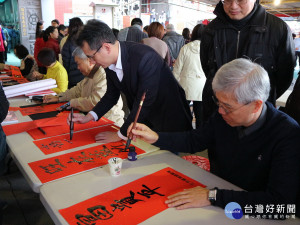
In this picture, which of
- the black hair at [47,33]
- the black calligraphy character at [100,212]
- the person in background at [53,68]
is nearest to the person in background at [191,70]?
the person in background at [53,68]

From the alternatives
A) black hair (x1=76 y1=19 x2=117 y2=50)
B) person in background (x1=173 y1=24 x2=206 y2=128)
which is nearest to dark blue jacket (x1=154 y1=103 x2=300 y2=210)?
black hair (x1=76 y1=19 x2=117 y2=50)

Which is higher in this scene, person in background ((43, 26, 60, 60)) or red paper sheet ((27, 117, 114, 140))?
person in background ((43, 26, 60, 60))

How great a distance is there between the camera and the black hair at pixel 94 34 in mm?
1328

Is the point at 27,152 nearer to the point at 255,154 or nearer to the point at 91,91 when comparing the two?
the point at 91,91

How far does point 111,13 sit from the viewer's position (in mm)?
6383

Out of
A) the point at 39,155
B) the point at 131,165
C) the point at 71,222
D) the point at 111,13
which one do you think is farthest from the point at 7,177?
the point at 111,13

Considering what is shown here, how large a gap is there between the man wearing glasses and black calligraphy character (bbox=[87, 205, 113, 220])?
4.01 ft

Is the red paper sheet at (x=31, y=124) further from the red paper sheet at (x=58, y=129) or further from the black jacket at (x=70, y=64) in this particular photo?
the black jacket at (x=70, y=64)

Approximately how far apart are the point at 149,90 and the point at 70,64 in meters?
2.30

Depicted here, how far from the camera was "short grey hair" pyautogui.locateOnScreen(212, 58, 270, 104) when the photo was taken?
97 cm

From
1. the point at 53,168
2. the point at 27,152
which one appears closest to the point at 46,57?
the point at 27,152

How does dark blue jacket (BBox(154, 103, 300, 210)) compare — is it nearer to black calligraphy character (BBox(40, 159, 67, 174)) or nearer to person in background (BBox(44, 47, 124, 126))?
black calligraphy character (BBox(40, 159, 67, 174))

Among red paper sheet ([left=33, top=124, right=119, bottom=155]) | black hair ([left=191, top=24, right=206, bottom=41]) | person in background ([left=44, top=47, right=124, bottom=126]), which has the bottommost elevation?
red paper sheet ([left=33, top=124, right=119, bottom=155])

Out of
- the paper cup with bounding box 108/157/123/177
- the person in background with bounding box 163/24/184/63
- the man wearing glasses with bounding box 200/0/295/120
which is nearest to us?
the paper cup with bounding box 108/157/123/177
